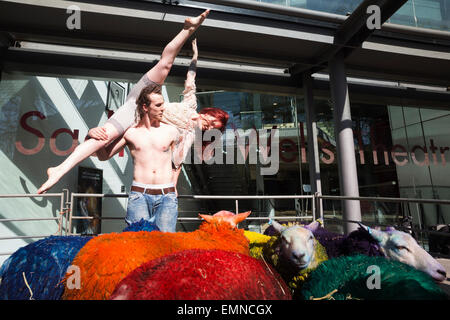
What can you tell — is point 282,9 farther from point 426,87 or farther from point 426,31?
point 426,87

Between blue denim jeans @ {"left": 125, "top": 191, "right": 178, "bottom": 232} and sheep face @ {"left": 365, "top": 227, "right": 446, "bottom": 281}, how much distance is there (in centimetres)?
108

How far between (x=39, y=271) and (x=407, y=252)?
123 cm

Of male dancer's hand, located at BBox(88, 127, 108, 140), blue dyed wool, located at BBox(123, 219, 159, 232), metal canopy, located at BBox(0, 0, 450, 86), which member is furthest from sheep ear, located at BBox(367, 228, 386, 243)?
metal canopy, located at BBox(0, 0, 450, 86)

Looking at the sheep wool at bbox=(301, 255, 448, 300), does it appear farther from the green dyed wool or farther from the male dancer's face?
the male dancer's face

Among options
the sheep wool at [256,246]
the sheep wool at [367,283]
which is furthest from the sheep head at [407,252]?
the sheep wool at [256,246]

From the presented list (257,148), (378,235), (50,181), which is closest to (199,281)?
(378,235)

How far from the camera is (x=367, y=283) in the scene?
628 mm

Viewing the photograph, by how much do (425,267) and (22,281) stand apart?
128 cm

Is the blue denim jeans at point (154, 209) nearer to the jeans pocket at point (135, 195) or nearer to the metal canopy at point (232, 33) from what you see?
the jeans pocket at point (135, 195)

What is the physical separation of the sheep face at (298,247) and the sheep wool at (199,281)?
0.22 m

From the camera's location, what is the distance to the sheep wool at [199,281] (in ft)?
1.65

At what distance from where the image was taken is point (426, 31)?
13.9 feet

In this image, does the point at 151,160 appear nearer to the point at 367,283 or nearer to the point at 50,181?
the point at 50,181

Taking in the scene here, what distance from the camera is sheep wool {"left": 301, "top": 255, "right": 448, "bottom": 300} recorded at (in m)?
0.58
